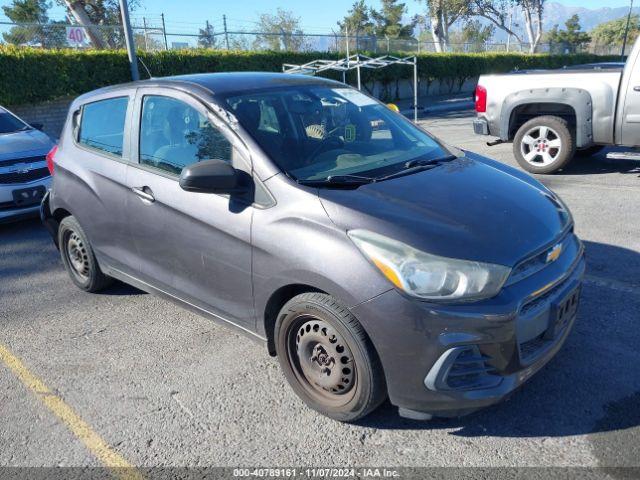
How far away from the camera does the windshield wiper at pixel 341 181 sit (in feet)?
9.55

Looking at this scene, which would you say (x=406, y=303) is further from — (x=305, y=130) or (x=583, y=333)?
(x=583, y=333)

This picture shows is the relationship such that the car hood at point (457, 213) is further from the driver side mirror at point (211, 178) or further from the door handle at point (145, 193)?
the door handle at point (145, 193)

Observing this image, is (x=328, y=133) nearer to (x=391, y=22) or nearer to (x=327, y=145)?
(x=327, y=145)

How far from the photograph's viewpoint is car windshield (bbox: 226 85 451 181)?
10.3 ft

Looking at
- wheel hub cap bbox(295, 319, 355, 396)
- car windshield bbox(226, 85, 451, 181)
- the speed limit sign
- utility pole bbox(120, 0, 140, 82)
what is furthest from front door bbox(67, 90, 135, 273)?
the speed limit sign

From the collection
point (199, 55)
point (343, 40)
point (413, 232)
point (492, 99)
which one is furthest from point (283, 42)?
point (413, 232)

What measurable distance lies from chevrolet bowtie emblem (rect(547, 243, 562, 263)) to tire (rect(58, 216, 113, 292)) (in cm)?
336

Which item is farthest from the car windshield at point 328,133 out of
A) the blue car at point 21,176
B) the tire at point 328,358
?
the blue car at point 21,176

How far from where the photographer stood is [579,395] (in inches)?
115

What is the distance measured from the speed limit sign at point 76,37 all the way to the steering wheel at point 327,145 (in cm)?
1571

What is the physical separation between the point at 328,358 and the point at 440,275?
757 millimetres

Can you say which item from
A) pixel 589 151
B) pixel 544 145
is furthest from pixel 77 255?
pixel 589 151

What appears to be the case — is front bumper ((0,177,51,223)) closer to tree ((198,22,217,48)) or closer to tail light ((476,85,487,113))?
tail light ((476,85,487,113))

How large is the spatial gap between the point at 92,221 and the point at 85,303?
763 millimetres
